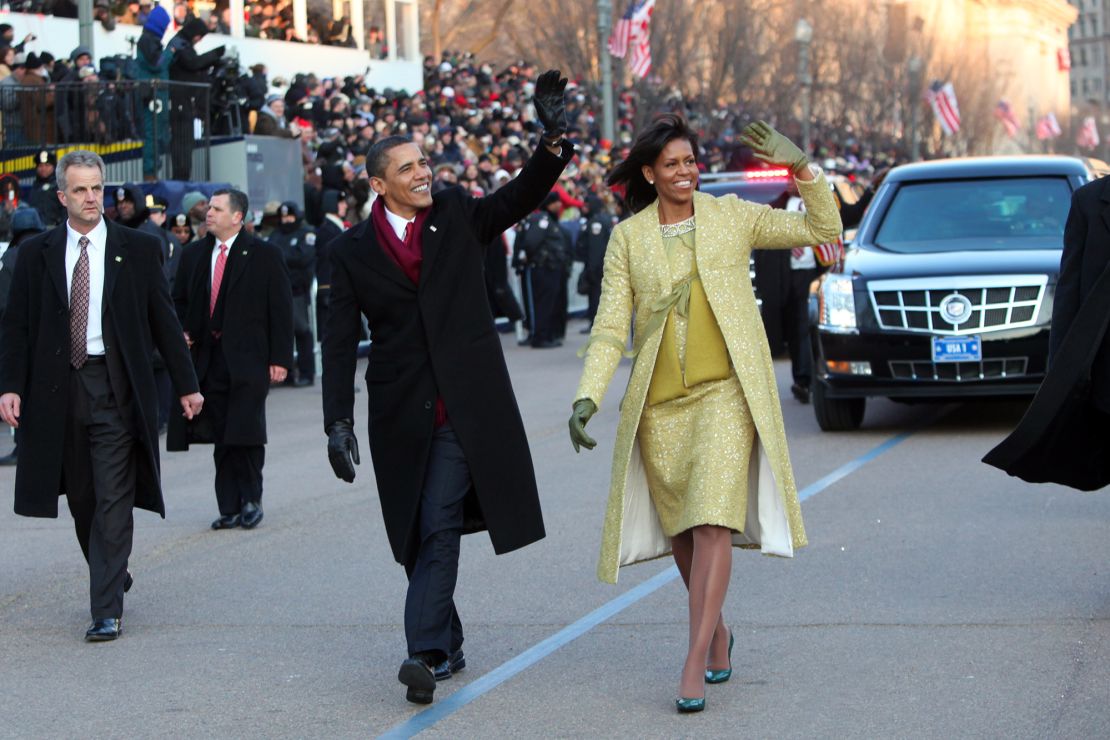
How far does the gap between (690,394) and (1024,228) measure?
26.6 ft

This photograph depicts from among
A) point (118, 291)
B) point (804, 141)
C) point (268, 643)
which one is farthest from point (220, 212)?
A: point (804, 141)

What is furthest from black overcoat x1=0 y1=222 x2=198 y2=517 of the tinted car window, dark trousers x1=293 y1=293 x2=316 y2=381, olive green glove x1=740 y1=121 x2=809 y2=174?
dark trousers x1=293 y1=293 x2=316 y2=381

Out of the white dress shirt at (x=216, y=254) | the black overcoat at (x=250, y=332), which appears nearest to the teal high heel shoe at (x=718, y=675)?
the black overcoat at (x=250, y=332)

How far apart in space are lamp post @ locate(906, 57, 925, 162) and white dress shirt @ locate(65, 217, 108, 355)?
2180 inches

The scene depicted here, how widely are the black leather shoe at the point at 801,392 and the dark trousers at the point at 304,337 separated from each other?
549cm

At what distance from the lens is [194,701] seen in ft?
21.2

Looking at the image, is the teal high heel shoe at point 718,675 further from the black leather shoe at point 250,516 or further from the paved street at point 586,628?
the black leather shoe at point 250,516

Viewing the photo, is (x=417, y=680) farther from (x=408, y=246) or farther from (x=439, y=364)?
(x=408, y=246)

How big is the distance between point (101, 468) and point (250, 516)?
267cm

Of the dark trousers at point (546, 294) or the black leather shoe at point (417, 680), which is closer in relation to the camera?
the black leather shoe at point (417, 680)

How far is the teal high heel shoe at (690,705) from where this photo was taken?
5.97 metres

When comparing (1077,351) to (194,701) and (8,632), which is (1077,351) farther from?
(8,632)

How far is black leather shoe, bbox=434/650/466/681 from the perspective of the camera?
21.6 feet

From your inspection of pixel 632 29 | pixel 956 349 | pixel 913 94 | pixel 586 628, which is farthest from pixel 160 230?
pixel 913 94
